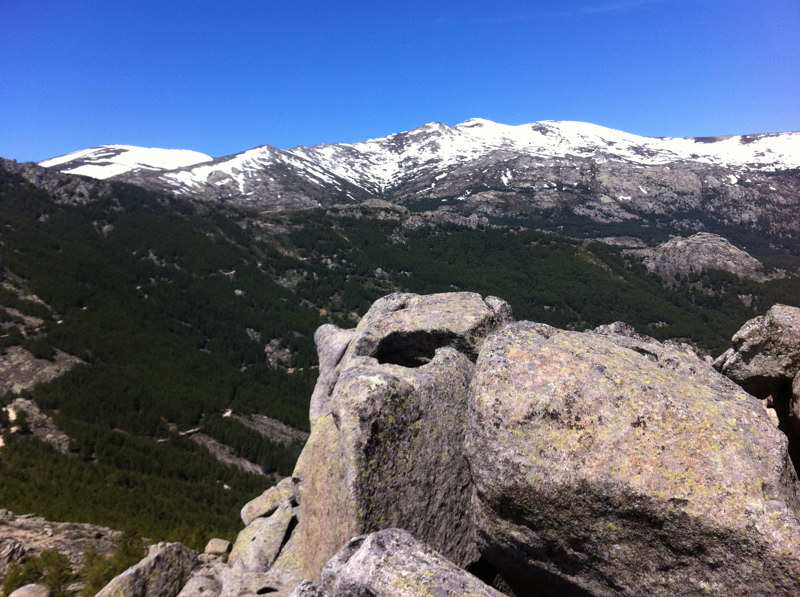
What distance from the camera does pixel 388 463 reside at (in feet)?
38.4

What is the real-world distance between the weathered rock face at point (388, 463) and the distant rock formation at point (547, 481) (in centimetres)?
5

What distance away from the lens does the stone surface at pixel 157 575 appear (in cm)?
1410

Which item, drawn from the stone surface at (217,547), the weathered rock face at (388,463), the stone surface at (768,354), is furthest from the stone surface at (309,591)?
the stone surface at (217,547)

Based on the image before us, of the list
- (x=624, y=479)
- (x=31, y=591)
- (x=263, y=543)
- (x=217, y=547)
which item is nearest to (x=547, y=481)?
(x=624, y=479)

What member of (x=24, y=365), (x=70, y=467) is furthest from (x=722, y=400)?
(x=24, y=365)

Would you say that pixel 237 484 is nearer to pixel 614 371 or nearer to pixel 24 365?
pixel 24 365

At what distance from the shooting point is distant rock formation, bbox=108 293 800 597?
787cm

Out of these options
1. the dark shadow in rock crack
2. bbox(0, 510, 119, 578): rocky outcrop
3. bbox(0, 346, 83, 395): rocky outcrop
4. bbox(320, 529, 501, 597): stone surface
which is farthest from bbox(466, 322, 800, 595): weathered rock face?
bbox(0, 346, 83, 395): rocky outcrop

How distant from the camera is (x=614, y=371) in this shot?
1045cm

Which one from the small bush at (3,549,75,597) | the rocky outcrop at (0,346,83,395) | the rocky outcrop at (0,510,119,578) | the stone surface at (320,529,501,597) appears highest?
the stone surface at (320,529,501,597)

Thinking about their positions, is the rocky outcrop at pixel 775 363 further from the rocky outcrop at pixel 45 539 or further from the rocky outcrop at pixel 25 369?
the rocky outcrop at pixel 25 369

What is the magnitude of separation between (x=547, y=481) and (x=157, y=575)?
15083 millimetres

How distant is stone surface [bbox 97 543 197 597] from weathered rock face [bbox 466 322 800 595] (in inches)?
491

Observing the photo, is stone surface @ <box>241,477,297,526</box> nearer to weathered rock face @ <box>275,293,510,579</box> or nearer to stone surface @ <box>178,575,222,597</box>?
stone surface @ <box>178,575,222,597</box>
